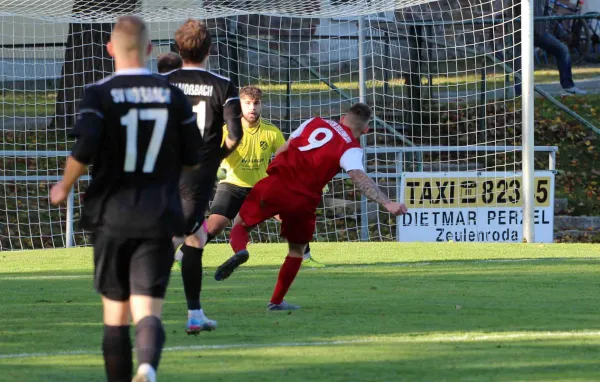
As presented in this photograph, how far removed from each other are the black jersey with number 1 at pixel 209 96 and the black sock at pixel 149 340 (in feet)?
8.26

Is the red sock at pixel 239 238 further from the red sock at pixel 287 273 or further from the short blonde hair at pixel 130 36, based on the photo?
the short blonde hair at pixel 130 36

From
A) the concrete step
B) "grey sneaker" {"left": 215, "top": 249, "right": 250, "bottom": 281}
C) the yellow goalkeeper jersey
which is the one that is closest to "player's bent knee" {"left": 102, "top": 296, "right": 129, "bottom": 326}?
"grey sneaker" {"left": 215, "top": 249, "right": 250, "bottom": 281}

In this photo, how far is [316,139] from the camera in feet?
27.9

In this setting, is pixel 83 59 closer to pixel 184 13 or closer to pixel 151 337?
pixel 184 13

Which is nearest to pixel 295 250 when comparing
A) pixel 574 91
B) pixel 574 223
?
pixel 574 223

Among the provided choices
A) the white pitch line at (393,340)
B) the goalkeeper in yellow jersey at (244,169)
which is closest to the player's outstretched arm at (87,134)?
the white pitch line at (393,340)

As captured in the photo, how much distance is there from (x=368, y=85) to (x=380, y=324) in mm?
11172

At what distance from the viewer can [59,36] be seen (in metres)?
20.9

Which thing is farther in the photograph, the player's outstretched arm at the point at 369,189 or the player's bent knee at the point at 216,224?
the player's bent knee at the point at 216,224

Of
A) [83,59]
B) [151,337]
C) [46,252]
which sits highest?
[83,59]

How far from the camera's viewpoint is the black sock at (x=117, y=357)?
512 cm

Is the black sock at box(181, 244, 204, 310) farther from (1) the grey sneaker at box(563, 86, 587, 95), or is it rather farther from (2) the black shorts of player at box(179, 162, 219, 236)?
(1) the grey sneaker at box(563, 86, 587, 95)

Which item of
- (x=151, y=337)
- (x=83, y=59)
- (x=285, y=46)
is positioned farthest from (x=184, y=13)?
(x=151, y=337)

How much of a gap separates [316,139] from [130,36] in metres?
3.55
